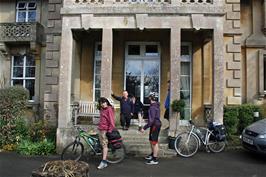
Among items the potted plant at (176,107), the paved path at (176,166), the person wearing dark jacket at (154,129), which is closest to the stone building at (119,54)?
the potted plant at (176,107)

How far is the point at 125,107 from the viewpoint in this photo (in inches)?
468

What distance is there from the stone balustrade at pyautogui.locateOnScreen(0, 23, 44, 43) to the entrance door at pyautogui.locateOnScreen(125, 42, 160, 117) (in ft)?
14.9

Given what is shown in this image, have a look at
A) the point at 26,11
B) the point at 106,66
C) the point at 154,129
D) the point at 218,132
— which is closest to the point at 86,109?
the point at 106,66

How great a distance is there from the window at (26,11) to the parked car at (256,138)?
11.9m

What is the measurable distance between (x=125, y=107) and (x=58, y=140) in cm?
268

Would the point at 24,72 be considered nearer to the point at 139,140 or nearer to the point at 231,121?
the point at 139,140

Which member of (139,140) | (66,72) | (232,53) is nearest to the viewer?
(139,140)

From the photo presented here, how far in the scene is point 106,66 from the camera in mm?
11844

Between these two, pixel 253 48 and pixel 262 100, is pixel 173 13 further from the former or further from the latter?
pixel 262 100

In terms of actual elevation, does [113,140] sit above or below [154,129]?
below

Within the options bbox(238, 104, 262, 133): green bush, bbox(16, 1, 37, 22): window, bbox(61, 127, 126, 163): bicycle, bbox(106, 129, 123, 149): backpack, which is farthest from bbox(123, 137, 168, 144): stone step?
bbox(16, 1, 37, 22): window

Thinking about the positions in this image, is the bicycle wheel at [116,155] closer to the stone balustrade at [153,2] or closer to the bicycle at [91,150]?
the bicycle at [91,150]

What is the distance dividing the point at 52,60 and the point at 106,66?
3940 mm

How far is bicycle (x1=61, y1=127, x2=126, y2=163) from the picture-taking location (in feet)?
31.7
